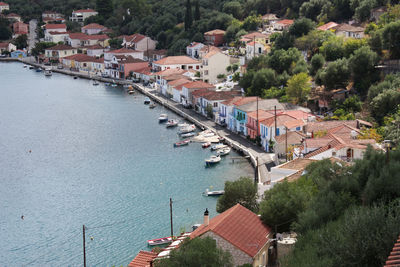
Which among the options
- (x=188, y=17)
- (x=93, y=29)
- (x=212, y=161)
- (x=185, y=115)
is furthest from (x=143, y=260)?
(x=93, y=29)

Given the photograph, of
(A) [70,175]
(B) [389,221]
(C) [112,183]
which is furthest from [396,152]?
(A) [70,175]

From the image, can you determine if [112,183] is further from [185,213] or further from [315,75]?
[315,75]

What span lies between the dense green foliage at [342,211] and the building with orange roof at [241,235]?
579 millimetres

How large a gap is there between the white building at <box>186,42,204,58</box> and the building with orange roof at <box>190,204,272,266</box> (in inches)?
1627

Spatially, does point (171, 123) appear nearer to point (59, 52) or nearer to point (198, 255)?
point (198, 255)

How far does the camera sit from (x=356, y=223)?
11.5 m

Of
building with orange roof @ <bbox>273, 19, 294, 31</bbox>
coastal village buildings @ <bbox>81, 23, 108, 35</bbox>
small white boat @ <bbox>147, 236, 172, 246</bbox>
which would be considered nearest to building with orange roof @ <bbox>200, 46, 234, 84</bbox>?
building with orange roof @ <bbox>273, 19, 294, 31</bbox>

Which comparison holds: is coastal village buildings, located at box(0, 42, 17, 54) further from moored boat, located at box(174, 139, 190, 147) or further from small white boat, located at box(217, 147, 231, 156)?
small white boat, located at box(217, 147, 231, 156)

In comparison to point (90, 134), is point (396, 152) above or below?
above

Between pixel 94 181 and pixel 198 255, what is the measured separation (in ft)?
48.6

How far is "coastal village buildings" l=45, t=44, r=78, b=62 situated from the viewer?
2746 inches

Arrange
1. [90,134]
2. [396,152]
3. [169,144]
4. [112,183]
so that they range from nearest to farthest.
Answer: [396,152], [112,183], [169,144], [90,134]

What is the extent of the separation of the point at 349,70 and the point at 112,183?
14858 millimetres

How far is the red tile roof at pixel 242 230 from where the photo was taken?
606 inches
